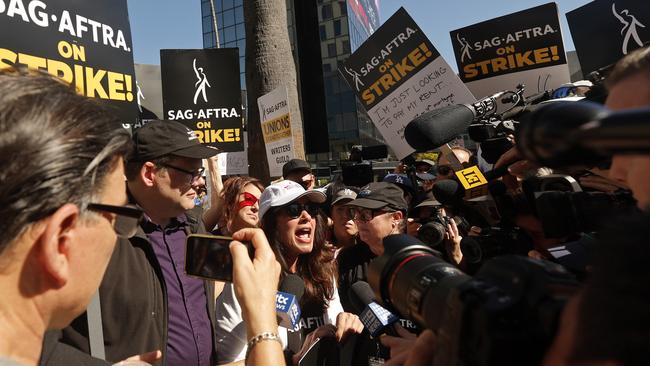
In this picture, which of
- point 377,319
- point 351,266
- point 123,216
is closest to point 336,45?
point 351,266

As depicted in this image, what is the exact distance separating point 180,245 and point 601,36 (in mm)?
3512

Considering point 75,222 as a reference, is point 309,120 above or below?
above

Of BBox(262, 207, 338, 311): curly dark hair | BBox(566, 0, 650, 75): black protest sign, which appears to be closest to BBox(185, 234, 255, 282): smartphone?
BBox(262, 207, 338, 311): curly dark hair

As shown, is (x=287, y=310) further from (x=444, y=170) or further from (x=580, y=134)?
(x=580, y=134)

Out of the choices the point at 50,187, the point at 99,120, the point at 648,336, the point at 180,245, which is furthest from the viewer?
the point at 180,245

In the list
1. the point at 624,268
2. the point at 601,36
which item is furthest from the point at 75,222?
the point at 601,36

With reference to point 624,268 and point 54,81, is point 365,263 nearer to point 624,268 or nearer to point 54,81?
point 54,81

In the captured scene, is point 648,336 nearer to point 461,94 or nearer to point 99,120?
point 99,120

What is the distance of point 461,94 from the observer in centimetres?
327

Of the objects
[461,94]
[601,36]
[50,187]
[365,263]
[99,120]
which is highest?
[601,36]

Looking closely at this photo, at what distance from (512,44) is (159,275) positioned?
3204mm

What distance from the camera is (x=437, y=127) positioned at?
6.22ft

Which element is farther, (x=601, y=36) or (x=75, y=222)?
(x=601, y=36)

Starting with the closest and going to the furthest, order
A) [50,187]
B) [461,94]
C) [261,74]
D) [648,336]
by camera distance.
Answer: [648,336], [50,187], [461,94], [261,74]
